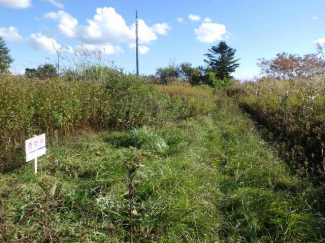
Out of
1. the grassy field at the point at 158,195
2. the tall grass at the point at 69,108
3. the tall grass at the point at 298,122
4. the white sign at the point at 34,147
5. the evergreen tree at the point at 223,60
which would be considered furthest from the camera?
the evergreen tree at the point at 223,60

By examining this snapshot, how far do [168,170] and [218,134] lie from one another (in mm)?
2722

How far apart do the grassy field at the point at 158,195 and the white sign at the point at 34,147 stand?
0.27m

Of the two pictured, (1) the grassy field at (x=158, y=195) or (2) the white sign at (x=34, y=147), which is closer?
(1) the grassy field at (x=158, y=195)

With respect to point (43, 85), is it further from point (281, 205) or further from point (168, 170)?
point (281, 205)

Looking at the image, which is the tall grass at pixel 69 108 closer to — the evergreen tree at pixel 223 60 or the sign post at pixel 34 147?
the sign post at pixel 34 147

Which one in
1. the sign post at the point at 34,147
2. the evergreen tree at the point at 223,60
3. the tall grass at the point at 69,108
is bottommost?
the sign post at the point at 34,147

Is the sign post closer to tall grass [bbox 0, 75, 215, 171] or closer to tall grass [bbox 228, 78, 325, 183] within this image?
tall grass [bbox 0, 75, 215, 171]

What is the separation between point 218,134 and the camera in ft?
19.0

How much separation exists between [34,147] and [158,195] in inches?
63.8

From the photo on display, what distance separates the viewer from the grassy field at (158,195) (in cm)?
220

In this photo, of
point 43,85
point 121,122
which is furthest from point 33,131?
point 121,122

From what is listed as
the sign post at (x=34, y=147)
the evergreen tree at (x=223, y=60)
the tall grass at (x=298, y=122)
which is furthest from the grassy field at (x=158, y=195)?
the evergreen tree at (x=223, y=60)

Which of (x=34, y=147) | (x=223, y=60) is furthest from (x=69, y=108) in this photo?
(x=223, y=60)

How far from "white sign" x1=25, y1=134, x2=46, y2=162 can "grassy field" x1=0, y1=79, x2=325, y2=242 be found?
0.27 m
